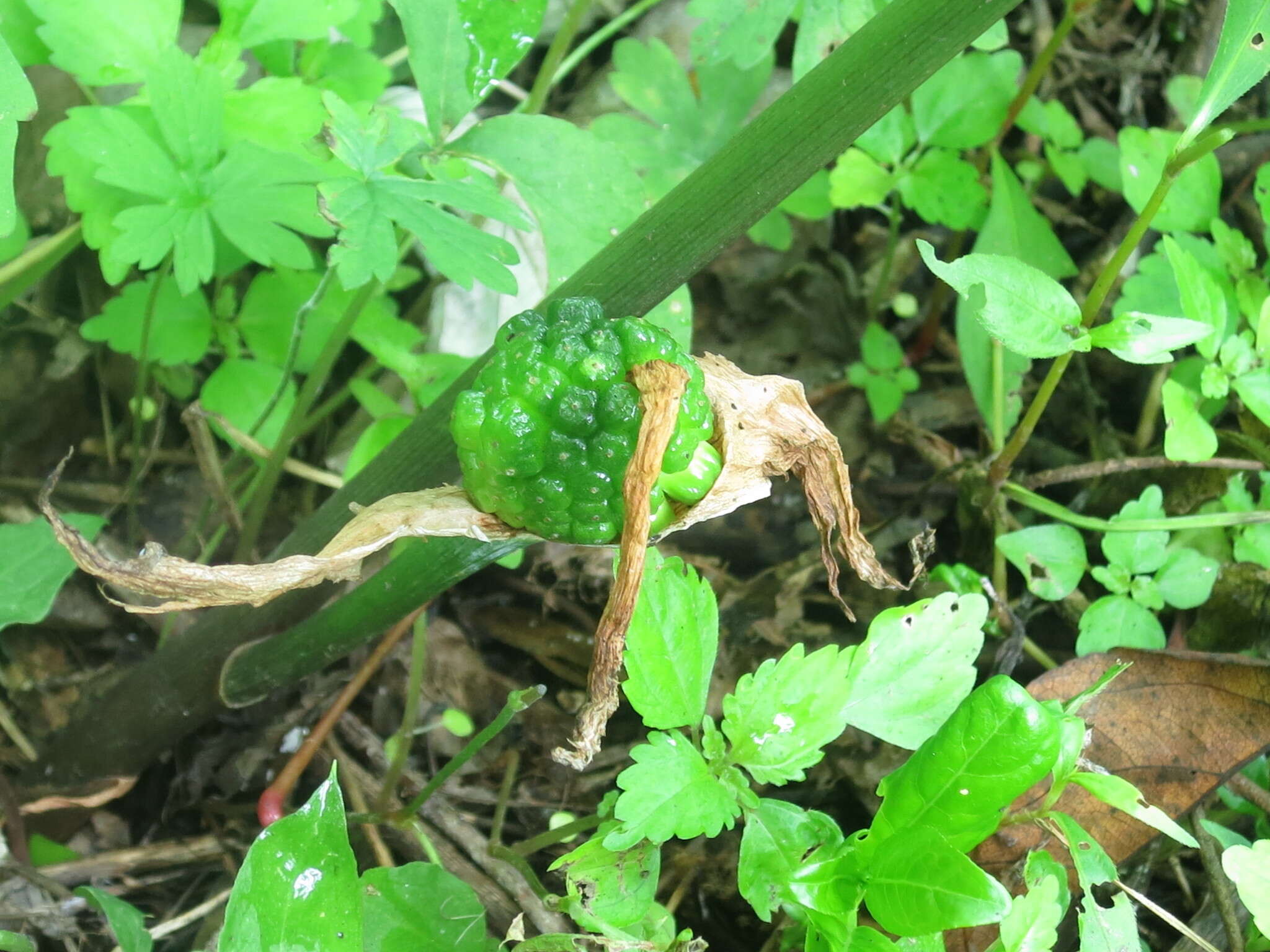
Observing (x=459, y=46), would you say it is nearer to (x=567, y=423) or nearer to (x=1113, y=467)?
(x=567, y=423)

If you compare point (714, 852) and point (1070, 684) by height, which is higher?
point (1070, 684)

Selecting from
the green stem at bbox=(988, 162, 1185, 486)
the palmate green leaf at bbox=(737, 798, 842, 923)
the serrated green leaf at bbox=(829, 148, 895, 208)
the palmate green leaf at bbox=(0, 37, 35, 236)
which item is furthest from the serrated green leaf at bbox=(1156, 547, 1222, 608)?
the palmate green leaf at bbox=(0, 37, 35, 236)

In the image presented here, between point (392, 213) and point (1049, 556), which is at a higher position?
point (392, 213)

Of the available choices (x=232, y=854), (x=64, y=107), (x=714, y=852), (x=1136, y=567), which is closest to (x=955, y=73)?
(x=1136, y=567)

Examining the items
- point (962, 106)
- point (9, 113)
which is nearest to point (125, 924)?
point (9, 113)

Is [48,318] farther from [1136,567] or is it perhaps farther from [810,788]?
[1136,567]

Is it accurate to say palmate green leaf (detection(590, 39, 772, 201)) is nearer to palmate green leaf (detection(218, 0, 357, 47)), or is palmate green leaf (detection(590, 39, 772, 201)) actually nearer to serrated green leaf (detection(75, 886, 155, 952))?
palmate green leaf (detection(218, 0, 357, 47))

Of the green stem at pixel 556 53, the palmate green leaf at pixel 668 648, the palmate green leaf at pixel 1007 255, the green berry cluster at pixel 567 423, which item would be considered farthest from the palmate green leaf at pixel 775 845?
the green stem at pixel 556 53
